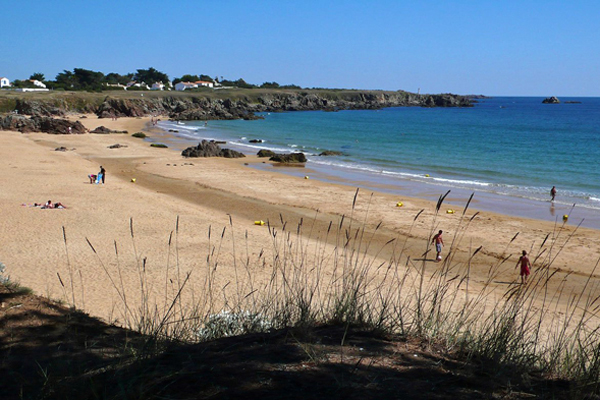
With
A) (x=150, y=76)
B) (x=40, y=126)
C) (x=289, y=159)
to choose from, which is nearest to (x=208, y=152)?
(x=289, y=159)

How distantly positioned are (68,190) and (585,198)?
24.0 meters

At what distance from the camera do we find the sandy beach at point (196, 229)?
10.4 meters

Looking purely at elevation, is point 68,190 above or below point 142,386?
below

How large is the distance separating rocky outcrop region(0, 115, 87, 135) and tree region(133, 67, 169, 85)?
383 ft

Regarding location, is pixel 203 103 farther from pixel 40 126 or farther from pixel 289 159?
pixel 289 159

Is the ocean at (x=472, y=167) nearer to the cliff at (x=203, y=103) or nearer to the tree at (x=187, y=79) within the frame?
the cliff at (x=203, y=103)

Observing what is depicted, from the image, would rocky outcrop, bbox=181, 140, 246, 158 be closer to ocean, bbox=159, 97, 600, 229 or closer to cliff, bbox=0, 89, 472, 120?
ocean, bbox=159, 97, 600, 229

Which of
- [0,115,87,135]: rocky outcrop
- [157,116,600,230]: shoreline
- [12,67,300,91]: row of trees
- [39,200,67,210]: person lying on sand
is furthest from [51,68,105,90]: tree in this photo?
[39,200,67,210]: person lying on sand

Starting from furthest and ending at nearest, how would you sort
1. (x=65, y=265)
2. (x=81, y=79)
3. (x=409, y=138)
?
(x=81, y=79)
(x=409, y=138)
(x=65, y=265)

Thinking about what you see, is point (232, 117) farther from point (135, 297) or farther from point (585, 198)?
point (135, 297)

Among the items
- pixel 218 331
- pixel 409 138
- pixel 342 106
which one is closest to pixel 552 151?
pixel 409 138

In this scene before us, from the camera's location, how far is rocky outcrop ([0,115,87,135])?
50.9 metres

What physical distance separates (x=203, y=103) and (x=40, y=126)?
2328 inches

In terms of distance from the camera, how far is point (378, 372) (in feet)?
10.6
